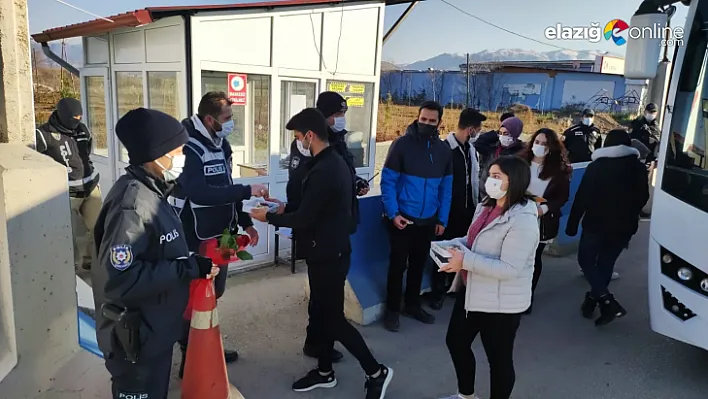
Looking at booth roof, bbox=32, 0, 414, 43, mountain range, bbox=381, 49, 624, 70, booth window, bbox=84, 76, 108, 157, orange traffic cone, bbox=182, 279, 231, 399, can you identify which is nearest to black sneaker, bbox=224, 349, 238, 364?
orange traffic cone, bbox=182, 279, 231, 399

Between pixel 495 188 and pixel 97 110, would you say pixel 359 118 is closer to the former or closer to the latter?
pixel 97 110

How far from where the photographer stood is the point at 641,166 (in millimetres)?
4316

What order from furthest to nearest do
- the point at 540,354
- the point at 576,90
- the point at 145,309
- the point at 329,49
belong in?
the point at 576,90
the point at 329,49
the point at 540,354
the point at 145,309

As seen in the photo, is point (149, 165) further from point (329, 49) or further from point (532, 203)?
point (329, 49)

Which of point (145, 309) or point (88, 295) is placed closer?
point (145, 309)

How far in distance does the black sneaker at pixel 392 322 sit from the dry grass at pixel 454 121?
1512cm

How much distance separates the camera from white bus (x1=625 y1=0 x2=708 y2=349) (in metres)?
3.33

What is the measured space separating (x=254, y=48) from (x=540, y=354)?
4081 millimetres

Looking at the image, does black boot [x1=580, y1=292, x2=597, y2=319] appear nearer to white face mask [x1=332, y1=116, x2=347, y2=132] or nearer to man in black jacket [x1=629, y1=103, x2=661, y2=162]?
white face mask [x1=332, y1=116, x2=347, y2=132]

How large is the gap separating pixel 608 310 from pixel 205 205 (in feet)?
12.1

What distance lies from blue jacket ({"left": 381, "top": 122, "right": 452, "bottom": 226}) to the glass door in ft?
13.1

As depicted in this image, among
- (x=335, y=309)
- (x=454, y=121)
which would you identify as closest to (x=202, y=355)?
(x=335, y=309)

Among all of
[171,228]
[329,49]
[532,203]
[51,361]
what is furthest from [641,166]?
[51,361]

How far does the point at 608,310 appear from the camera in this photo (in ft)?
14.7
